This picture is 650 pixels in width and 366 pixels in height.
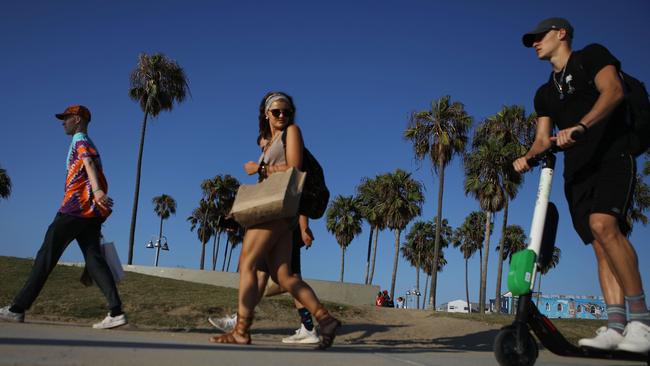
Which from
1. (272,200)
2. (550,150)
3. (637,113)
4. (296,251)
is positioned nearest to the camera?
(550,150)

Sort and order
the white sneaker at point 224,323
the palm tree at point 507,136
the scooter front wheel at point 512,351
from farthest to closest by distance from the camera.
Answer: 1. the palm tree at point 507,136
2. the white sneaker at point 224,323
3. the scooter front wheel at point 512,351

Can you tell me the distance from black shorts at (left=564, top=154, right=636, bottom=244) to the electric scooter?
1.27 feet

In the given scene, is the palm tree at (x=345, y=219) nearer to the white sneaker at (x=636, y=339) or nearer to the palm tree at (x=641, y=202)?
the palm tree at (x=641, y=202)

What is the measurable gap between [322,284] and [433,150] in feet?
40.8

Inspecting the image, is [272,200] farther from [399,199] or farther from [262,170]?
[399,199]

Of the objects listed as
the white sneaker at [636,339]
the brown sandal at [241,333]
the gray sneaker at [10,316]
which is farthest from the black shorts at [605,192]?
the gray sneaker at [10,316]

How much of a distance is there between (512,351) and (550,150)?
115 centimetres

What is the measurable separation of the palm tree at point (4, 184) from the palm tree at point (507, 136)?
4483 centimetres

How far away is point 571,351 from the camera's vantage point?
2795 mm

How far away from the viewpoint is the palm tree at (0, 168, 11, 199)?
5269cm

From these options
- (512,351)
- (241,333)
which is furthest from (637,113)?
(241,333)

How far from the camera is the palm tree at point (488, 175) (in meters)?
36.2

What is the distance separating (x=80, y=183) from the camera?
5648 mm

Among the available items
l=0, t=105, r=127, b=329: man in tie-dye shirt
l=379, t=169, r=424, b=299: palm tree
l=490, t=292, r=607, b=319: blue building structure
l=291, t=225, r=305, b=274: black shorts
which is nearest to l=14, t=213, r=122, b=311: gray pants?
l=0, t=105, r=127, b=329: man in tie-dye shirt
